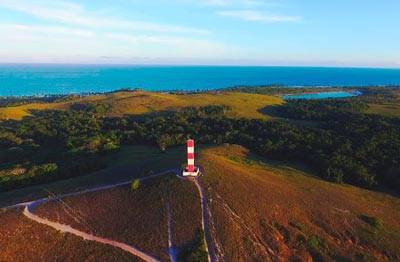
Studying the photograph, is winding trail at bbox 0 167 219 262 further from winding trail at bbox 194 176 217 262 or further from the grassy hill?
the grassy hill

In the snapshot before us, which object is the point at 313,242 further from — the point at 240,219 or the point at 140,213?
the point at 140,213

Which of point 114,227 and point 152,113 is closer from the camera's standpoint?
point 114,227

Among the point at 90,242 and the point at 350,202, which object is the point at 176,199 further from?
the point at 350,202

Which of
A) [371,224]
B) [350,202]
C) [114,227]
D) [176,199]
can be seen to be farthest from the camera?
[350,202]

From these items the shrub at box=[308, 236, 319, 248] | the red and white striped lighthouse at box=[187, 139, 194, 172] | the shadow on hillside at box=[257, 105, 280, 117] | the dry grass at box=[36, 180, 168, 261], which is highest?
the red and white striped lighthouse at box=[187, 139, 194, 172]

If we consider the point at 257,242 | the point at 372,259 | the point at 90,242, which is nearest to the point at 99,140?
the point at 90,242

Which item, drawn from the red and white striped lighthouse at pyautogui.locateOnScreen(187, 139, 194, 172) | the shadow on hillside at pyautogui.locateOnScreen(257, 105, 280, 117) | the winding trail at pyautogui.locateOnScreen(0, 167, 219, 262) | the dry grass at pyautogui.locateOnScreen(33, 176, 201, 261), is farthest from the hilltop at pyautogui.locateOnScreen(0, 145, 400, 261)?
the shadow on hillside at pyautogui.locateOnScreen(257, 105, 280, 117)

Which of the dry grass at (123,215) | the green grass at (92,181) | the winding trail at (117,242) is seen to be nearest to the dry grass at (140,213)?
the dry grass at (123,215)
